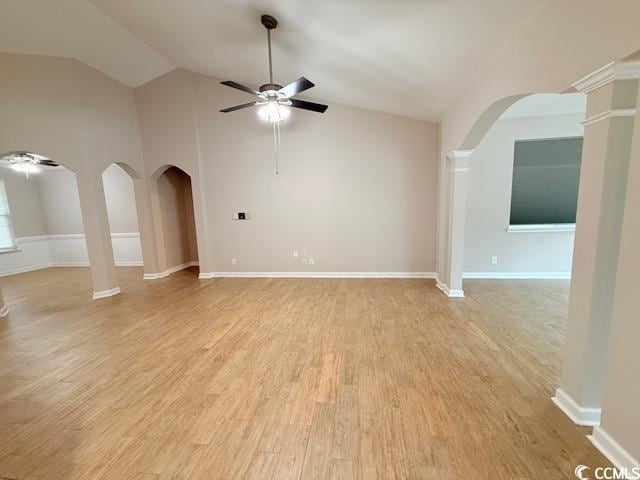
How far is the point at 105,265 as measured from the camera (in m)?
4.65

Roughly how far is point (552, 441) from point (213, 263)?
5481mm

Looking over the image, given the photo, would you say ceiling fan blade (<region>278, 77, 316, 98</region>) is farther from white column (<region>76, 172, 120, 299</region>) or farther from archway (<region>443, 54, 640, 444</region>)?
white column (<region>76, 172, 120, 299</region>)

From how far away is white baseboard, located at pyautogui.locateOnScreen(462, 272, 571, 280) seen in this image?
194 inches

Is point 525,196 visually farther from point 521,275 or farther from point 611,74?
point 611,74

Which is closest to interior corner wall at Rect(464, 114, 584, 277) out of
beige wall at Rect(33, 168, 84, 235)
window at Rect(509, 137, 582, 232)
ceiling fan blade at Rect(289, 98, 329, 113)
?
window at Rect(509, 137, 582, 232)

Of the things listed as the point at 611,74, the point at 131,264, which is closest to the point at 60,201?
the point at 131,264

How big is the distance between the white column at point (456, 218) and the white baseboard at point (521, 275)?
47.6 inches

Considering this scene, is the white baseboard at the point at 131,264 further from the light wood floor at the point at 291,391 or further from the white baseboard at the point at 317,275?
the light wood floor at the point at 291,391

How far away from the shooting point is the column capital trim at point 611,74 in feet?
4.64

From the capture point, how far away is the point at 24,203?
6738 millimetres

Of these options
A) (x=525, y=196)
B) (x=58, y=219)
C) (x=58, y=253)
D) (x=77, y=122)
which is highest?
(x=77, y=122)

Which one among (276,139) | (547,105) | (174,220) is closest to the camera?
(547,105)

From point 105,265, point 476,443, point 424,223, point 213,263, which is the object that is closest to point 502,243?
point 424,223

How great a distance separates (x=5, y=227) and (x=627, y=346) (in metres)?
10.4
